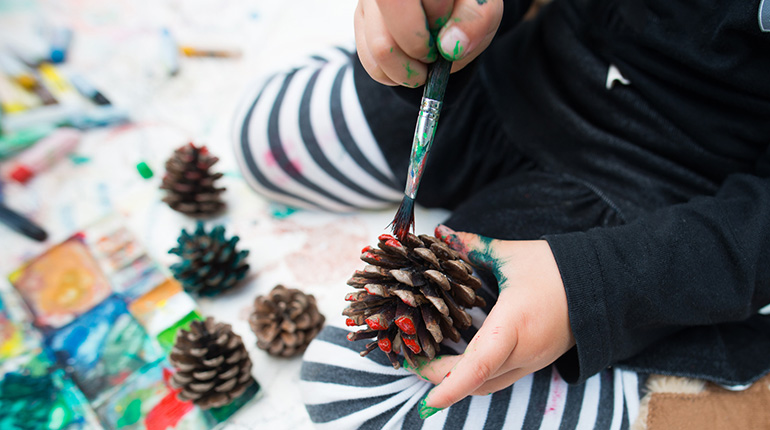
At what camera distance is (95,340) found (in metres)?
0.64

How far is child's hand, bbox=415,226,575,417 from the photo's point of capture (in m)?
0.40

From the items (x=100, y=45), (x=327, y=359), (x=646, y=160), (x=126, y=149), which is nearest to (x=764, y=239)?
(x=646, y=160)

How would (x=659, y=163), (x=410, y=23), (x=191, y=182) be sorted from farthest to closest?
1. (x=191, y=182)
2. (x=659, y=163)
3. (x=410, y=23)

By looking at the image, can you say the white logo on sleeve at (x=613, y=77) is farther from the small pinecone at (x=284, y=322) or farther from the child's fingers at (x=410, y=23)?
the small pinecone at (x=284, y=322)

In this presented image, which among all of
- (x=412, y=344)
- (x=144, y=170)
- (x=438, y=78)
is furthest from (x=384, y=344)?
(x=144, y=170)

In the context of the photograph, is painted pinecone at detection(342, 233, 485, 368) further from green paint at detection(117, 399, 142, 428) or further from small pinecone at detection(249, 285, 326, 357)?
green paint at detection(117, 399, 142, 428)

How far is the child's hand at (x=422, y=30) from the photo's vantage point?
385 mm

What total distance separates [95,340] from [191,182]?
26 centimetres

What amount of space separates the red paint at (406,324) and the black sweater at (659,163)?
15 centimetres

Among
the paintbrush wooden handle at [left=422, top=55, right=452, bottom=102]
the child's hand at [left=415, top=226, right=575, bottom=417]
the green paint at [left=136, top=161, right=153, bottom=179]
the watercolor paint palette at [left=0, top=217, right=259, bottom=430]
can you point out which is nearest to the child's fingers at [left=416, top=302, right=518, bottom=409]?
the child's hand at [left=415, top=226, right=575, bottom=417]

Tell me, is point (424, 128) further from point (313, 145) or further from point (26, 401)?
point (26, 401)

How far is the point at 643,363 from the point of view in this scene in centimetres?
52

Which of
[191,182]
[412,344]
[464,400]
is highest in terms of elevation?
[191,182]

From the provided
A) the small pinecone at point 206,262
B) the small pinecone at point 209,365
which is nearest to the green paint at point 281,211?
the small pinecone at point 206,262
